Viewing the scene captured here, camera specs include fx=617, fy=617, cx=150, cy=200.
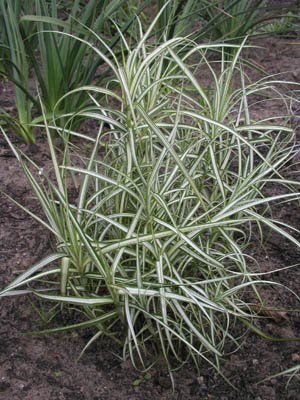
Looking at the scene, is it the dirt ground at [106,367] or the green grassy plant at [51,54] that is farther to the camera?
the green grassy plant at [51,54]

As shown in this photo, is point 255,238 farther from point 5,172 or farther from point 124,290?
point 5,172

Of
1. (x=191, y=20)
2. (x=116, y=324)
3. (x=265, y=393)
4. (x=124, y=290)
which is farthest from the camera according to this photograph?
(x=191, y=20)

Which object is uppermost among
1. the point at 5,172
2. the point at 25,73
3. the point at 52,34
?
the point at 52,34

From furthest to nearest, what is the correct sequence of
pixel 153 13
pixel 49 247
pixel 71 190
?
pixel 153 13, pixel 71 190, pixel 49 247

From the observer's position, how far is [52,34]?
2.53 m

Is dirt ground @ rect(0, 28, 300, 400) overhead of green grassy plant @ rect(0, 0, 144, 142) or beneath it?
beneath

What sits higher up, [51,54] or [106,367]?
[51,54]

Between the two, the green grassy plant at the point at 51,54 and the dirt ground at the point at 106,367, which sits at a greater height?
the green grassy plant at the point at 51,54

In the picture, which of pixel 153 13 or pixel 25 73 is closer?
pixel 25 73

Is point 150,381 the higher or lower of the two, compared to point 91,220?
lower

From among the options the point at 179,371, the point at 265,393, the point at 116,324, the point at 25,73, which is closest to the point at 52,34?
the point at 25,73

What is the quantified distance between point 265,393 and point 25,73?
1.68m

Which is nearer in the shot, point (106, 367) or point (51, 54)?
point (106, 367)

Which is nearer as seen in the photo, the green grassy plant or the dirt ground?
the dirt ground
